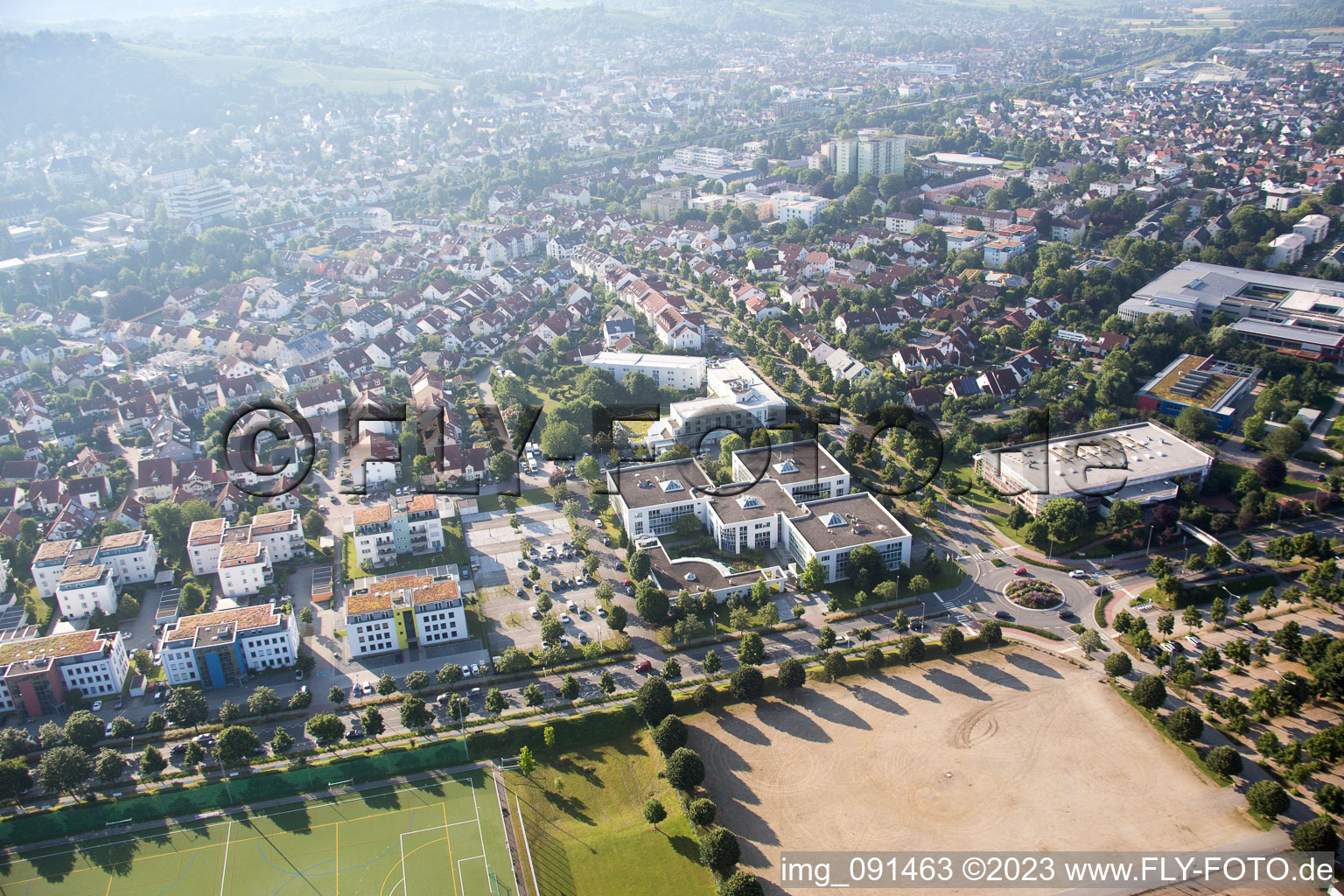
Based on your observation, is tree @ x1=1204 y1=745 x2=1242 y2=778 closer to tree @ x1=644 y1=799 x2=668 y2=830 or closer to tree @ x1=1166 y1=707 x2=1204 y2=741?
tree @ x1=1166 y1=707 x2=1204 y2=741

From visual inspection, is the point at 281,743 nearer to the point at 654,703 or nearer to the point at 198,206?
the point at 654,703

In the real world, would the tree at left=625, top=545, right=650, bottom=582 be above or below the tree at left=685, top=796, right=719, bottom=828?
above

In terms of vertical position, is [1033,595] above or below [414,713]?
below

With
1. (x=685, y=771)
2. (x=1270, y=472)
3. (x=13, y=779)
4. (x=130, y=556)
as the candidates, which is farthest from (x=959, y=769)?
(x=130, y=556)

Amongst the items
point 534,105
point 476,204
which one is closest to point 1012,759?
point 476,204

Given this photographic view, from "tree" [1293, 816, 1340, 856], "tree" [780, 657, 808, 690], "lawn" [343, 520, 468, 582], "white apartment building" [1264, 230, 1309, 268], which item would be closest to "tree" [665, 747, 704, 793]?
"tree" [780, 657, 808, 690]
